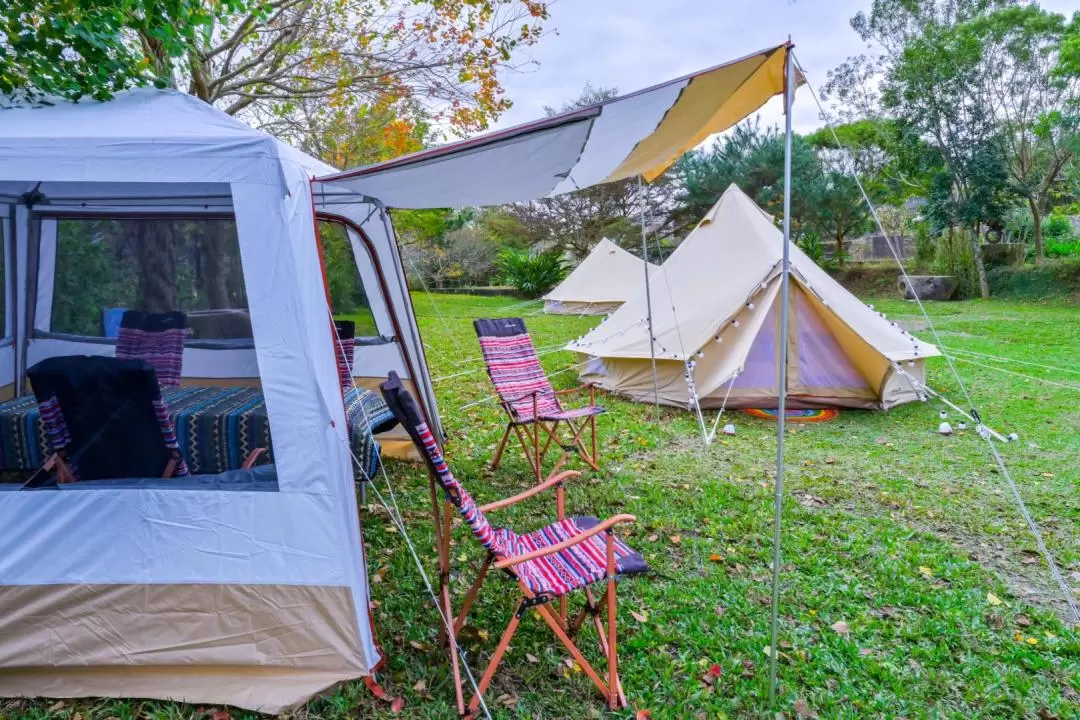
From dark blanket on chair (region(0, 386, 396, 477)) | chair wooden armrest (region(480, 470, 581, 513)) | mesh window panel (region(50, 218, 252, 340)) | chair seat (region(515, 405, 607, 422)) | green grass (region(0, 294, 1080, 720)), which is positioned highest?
mesh window panel (region(50, 218, 252, 340))

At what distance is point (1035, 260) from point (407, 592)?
15710 mm

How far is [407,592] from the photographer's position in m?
2.77

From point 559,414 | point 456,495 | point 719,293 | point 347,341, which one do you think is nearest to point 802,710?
point 456,495

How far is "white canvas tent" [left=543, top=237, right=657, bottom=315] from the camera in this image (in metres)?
13.4

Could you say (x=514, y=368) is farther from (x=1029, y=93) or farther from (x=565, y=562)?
(x=1029, y=93)

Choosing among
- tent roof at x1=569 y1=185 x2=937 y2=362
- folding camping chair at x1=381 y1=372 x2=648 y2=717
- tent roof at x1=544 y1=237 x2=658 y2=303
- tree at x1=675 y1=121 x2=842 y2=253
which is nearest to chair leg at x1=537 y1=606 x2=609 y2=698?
folding camping chair at x1=381 y1=372 x2=648 y2=717

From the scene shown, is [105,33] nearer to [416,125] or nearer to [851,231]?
[416,125]

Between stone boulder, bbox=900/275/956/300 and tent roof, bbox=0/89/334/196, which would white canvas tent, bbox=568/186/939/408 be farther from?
stone boulder, bbox=900/275/956/300

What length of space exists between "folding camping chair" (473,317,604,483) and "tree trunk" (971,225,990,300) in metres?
12.8

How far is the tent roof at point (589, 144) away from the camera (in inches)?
87.3

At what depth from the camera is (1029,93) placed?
538 inches

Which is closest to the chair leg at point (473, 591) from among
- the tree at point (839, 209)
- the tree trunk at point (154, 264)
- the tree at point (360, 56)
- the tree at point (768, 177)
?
the tree trunk at point (154, 264)

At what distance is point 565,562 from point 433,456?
1.84ft

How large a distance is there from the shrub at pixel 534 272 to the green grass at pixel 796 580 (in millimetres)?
12817
